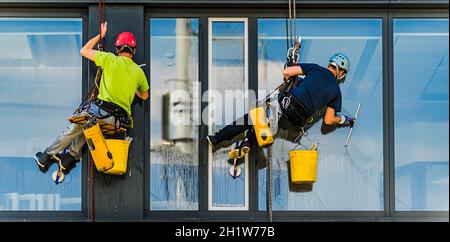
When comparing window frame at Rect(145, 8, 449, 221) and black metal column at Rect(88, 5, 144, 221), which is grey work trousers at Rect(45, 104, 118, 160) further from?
window frame at Rect(145, 8, 449, 221)

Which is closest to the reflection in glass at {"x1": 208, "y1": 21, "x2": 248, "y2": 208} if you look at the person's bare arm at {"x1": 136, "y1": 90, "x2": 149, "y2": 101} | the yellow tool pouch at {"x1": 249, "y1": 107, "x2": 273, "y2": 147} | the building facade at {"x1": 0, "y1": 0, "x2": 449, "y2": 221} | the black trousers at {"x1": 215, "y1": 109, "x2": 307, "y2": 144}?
the building facade at {"x1": 0, "y1": 0, "x2": 449, "y2": 221}

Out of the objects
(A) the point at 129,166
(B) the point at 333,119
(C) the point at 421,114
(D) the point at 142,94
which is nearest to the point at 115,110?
(D) the point at 142,94

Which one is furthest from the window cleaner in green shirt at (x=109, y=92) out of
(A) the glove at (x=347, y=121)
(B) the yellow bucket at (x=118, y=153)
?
(A) the glove at (x=347, y=121)

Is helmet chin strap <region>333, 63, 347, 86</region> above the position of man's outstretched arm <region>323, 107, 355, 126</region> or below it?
above

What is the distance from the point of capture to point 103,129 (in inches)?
332

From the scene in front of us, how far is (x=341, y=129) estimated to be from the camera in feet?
28.6

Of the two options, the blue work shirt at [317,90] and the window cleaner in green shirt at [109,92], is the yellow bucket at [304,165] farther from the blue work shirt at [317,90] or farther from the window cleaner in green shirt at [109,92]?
the window cleaner in green shirt at [109,92]

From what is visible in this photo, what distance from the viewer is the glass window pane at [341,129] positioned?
28.4 feet

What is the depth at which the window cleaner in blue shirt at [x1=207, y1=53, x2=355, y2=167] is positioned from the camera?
8391mm

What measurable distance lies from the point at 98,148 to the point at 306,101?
1808 mm

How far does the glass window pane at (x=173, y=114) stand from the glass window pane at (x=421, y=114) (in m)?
1.82

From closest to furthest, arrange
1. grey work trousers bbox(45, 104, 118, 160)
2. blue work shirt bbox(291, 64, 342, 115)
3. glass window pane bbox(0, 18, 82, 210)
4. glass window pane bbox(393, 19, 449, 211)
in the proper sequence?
blue work shirt bbox(291, 64, 342, 115), grey work trousers bbox(45, 104, 118, 160), glass window pane bbox(0, 18, 82, 210), glass window pane bbox(393, 19, 449, 211)

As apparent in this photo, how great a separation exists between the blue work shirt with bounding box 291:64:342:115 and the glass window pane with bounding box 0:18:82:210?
199 centimetres
